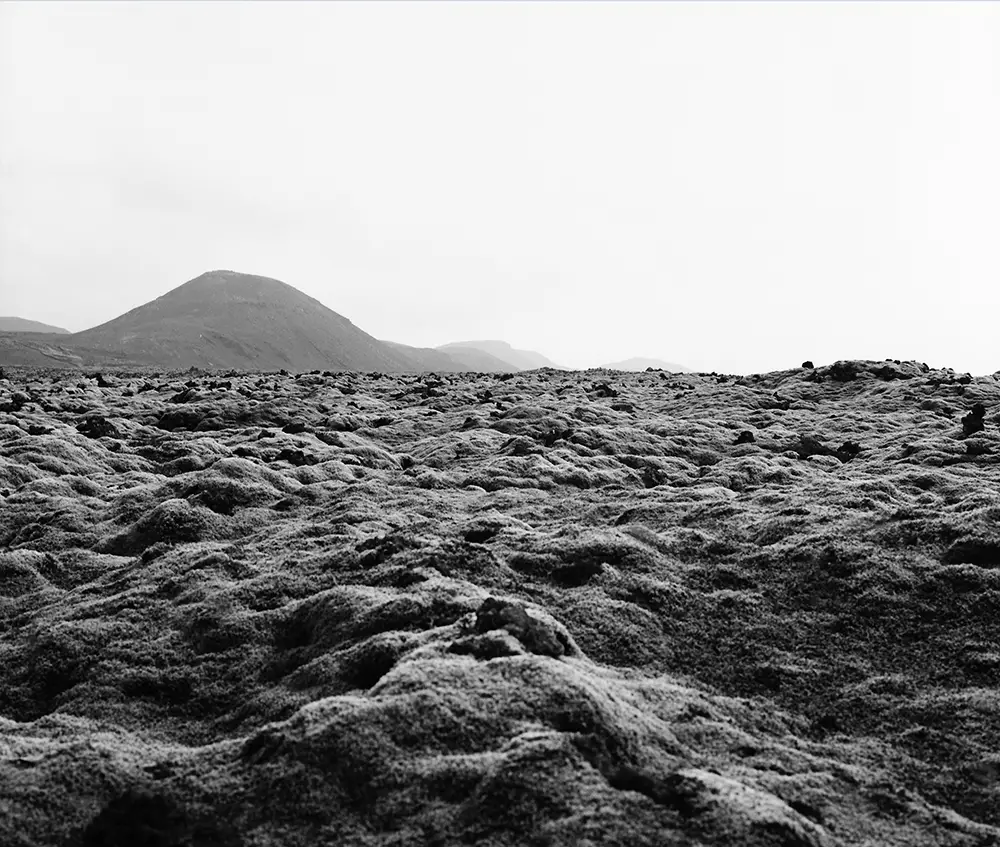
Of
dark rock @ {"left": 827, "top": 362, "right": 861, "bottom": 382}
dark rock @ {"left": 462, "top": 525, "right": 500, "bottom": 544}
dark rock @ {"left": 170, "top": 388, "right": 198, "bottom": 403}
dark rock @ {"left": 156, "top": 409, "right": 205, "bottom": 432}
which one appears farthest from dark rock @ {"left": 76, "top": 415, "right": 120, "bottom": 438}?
dark rock @ {"left": 827, "top": 362, "right": 861, "bottom": 382}

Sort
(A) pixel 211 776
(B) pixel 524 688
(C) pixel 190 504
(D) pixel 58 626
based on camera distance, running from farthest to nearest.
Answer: (C) pixel 190 504 < (D) pixel 58 626 < (B) pixel 524 688 < (A) pixel 211 776

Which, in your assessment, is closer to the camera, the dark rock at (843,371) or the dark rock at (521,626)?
the dark rock at (521,626)

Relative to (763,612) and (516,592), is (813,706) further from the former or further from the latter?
(516,592)

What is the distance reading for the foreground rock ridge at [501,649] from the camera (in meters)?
6.15

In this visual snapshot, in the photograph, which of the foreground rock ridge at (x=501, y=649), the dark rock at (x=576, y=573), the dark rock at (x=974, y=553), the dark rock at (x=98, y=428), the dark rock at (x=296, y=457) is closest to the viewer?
the foreground rock ridge at (x=501, y=649)

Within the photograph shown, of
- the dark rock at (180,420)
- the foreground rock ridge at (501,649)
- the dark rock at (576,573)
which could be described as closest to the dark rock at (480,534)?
the foreground rock ridge at (501,649)

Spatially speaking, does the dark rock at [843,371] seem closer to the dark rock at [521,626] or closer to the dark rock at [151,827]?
the dark rock at [521,626]

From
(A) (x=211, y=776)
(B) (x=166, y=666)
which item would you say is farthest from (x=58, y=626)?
(A) (x=211, y=776)

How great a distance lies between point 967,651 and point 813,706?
268 cm

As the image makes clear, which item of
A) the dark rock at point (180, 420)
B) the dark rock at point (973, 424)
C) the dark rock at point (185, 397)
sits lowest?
the dark rock at point (180, 420)

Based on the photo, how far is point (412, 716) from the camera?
275 inches

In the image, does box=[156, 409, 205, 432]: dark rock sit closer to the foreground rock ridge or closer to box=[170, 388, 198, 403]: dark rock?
box=[170, 388, 198, 403]: dark rock

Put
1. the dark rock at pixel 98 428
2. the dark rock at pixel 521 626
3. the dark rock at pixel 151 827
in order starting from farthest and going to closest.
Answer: the dark rock at pixel 98 428 → the dark rock at pixel 521 626 → the dark rock at pixel 151 827

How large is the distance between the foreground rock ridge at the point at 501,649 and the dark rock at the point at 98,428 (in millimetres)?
2861
